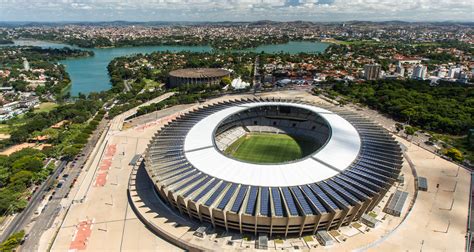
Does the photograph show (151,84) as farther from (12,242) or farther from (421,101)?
(421,101)

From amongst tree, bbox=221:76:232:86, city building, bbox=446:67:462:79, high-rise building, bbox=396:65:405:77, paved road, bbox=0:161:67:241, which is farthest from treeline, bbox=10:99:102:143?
city building, bbox=446:67:462:79

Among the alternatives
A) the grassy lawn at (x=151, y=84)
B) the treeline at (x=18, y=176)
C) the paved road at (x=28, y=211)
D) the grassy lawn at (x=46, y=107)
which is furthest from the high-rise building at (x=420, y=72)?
the grassy lawn at (x=46, y=107)

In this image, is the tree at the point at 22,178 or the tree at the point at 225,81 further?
the tree at the point at 225,81

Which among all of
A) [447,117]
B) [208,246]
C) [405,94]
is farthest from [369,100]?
[208,246]

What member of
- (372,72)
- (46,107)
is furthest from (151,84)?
(372,72)

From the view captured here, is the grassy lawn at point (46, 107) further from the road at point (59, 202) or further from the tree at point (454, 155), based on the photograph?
the tree at point (454, 155)

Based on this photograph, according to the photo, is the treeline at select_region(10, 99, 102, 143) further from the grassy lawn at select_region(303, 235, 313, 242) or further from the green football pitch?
the grassy lawn at select_region(303, 235, 313, 242)

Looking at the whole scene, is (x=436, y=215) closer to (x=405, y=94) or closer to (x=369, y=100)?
(x=369, y=100)
